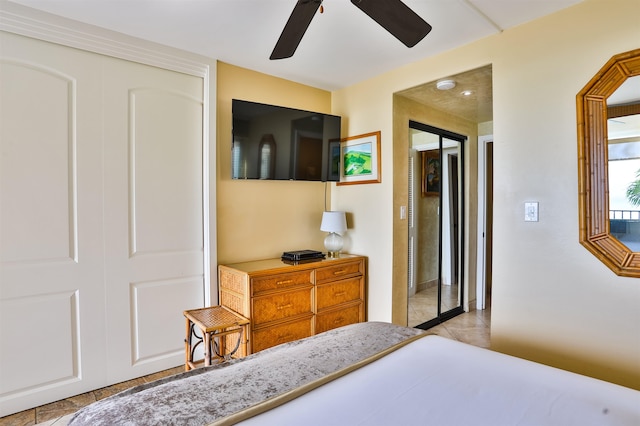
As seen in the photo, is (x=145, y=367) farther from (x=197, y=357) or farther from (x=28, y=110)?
(x=28, y=110)

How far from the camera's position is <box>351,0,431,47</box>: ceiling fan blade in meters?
1.44

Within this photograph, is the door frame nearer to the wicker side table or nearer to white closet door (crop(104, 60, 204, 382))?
the wicker side table

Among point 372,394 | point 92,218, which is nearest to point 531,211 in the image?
point 372,394

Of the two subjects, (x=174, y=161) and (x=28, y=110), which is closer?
(x=28, y=110)

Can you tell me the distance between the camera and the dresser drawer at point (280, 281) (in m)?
2.45

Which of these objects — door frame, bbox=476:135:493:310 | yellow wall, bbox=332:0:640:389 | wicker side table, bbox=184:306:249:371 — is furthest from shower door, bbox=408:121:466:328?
wicker side table, bbox=184:306:249:371

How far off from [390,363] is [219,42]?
2.30 meters

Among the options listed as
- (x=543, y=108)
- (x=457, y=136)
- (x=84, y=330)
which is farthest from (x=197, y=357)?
(x=457, y=136)

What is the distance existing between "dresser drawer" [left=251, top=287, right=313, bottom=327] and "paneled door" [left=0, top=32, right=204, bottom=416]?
602mm

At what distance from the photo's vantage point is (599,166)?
1.82 m

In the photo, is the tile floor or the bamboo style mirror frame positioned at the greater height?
the bamboo style mirror frame

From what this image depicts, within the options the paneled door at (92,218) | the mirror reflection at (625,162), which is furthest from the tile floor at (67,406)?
the mirror reflection at (625,162)

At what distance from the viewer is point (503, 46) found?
223 cm

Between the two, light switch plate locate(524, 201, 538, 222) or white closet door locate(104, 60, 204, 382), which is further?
white closet door locate(104, 60, 204, 382)
